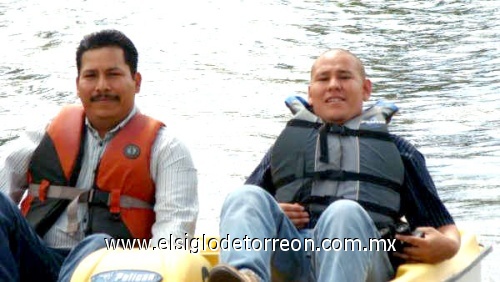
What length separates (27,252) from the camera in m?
2.99

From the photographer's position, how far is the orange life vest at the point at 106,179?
320 centimetres

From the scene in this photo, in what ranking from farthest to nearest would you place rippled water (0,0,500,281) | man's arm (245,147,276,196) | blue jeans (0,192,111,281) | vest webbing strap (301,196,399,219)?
rippled water (0,0,500,281), man's arm (245,147,276,196), vest webbing strap (301,196,399,219), blue jeans (0,192,111,281)

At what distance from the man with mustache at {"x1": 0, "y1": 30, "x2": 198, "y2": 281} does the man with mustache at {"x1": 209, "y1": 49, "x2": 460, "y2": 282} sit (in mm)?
→ 202

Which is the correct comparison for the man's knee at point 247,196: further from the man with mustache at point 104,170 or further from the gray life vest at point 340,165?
the gray life vest at point 340,165

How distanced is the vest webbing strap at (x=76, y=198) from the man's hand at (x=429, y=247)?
0.69m

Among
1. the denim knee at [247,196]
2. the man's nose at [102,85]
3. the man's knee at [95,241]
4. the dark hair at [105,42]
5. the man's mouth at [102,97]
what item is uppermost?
the dark hair at [105,42]

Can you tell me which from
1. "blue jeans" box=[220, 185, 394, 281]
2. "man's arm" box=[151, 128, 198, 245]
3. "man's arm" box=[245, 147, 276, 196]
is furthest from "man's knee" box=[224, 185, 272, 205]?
"man's arm" box=[245, 147, 276, 196]

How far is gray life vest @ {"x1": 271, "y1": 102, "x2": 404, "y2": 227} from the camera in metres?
3.26

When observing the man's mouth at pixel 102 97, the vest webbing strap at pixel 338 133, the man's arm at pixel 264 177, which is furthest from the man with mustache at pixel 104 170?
the vest webbing strap at pixel 338 133

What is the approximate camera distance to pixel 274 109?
8.12m

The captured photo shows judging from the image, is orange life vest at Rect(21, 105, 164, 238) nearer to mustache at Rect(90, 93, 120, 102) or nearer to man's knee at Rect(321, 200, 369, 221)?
mustache at Rect(90, 93, 120, 102)

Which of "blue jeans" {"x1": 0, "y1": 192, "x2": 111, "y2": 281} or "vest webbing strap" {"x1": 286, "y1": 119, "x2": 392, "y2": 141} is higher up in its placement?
"vest webbing strap" {"x1": 286, "y1": 119, "x2": 392, "y2": 141}

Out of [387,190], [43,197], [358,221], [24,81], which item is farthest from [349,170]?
[24,81]

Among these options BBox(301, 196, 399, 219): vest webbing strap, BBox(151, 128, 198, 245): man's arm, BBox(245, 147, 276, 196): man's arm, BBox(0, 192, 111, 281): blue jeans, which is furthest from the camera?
BBox(245, 147, 276, 196): man's arm
